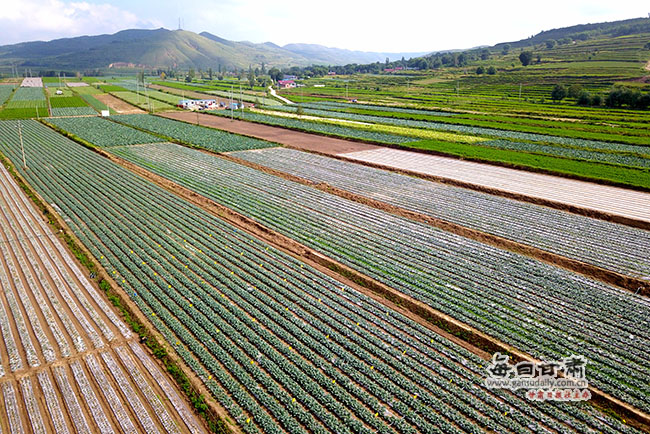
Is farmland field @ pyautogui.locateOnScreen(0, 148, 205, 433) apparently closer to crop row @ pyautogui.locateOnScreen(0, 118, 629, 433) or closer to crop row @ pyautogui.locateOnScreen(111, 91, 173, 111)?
crop row @ pyautogui.locateOnScreen(0, 118, 629, 433)

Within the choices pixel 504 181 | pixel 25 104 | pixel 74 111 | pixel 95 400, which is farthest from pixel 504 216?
pixel 25 104

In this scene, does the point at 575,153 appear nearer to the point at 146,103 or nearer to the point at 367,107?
the point at 367,107

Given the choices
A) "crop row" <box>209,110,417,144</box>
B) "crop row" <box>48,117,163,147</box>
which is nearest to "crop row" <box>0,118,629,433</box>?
"crop row" <box>48,117,163,147</box>

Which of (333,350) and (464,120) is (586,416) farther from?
(464,120)

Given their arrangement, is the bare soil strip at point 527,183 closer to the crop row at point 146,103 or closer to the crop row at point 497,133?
the crop row at point 497,133

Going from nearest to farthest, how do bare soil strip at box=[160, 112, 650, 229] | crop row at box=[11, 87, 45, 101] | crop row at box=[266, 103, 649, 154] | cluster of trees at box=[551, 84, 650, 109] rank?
bare soil strip at box=[160, 112, 650, 229], crop row at box=[266, 103, 649, 154], cluster of trees at box=[551, 84, 650, 109], crop row at box=[11, 87, 45, 101]

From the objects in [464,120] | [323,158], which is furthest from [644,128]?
[323,158]
